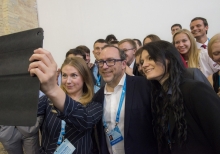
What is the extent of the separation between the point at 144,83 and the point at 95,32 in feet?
12.9

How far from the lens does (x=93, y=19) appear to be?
5336 millimetres

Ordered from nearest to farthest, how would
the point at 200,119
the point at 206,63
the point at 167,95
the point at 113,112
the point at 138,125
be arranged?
1. the point at 200,119
2. the point at 167,95
3. the point at 138,125
4. the point at 113,112
5. the point at 206,63

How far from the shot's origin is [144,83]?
5.63 ft

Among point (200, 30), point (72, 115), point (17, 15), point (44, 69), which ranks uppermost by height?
point (17, 15)

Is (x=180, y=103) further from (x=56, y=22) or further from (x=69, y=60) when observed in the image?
(x=56, y=22)

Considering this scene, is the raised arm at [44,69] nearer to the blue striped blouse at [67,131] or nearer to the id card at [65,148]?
the blue striped blouse at [67,131]

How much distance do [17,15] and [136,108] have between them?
432cm

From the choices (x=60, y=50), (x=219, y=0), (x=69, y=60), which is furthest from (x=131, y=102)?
(x=60, y=50)

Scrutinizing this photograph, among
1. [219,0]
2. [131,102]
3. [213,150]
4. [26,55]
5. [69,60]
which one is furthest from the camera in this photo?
[219,0]

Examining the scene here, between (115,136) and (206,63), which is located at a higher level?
(206,63)

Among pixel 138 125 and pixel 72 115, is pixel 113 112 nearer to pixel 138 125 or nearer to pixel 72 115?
pixel 138 125

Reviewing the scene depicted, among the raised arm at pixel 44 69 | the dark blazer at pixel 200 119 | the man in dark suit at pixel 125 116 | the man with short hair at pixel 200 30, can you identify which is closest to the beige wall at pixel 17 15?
the man in dark suit at pixel 125 116

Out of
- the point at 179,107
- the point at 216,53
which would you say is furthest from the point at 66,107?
the point at 216,53

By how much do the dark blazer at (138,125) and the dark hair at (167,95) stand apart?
91 millimetres
